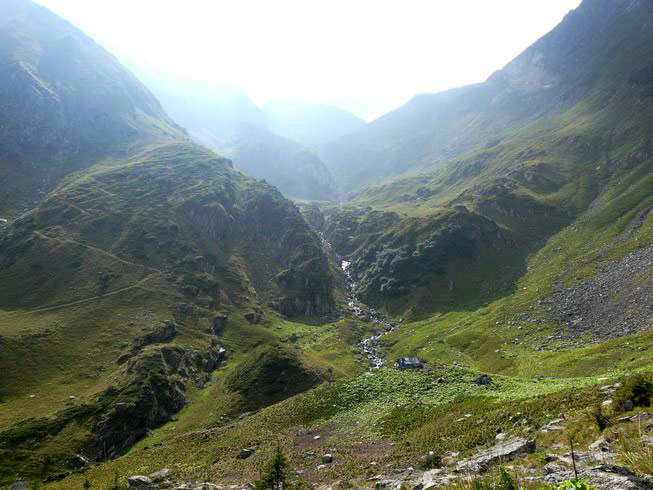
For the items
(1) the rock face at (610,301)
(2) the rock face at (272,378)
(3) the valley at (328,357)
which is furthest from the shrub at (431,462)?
(1) the rock face at (610,301)

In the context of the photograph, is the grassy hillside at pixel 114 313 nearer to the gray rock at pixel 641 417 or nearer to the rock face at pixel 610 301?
the rock face at pixel 610 301

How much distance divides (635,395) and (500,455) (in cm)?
805

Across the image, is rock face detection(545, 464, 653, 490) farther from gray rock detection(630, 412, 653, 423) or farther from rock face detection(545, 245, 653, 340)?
rock face detection(545, 245, 653, 340)

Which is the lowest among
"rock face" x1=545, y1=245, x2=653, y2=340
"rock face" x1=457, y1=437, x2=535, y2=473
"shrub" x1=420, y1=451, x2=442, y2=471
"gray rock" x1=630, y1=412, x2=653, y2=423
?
"rock face" x1=545, y1=245, x2=653, y2=340

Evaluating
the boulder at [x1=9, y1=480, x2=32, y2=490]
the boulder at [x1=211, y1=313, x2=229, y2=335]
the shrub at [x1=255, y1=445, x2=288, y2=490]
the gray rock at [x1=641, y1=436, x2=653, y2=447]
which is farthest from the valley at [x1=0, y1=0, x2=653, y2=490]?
the boulder at [x1=9, y1=480, x2=32, y2=490]

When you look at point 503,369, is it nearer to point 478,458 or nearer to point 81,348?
point 478,458

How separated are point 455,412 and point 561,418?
36.4 ft

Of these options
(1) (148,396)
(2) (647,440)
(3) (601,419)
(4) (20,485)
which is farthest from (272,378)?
(2) (647,440)

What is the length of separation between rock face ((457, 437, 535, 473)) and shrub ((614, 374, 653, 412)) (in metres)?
5.33

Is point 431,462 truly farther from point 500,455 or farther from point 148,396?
point 148,396

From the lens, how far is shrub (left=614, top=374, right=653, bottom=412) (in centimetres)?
1933

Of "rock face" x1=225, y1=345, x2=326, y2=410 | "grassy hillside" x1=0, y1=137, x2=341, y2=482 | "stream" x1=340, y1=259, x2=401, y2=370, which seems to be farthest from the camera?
"stream" x1=340, y1=259, x2=401, y2=370

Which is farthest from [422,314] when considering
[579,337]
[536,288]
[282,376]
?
[282,376]

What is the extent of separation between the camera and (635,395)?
19.7 meters
